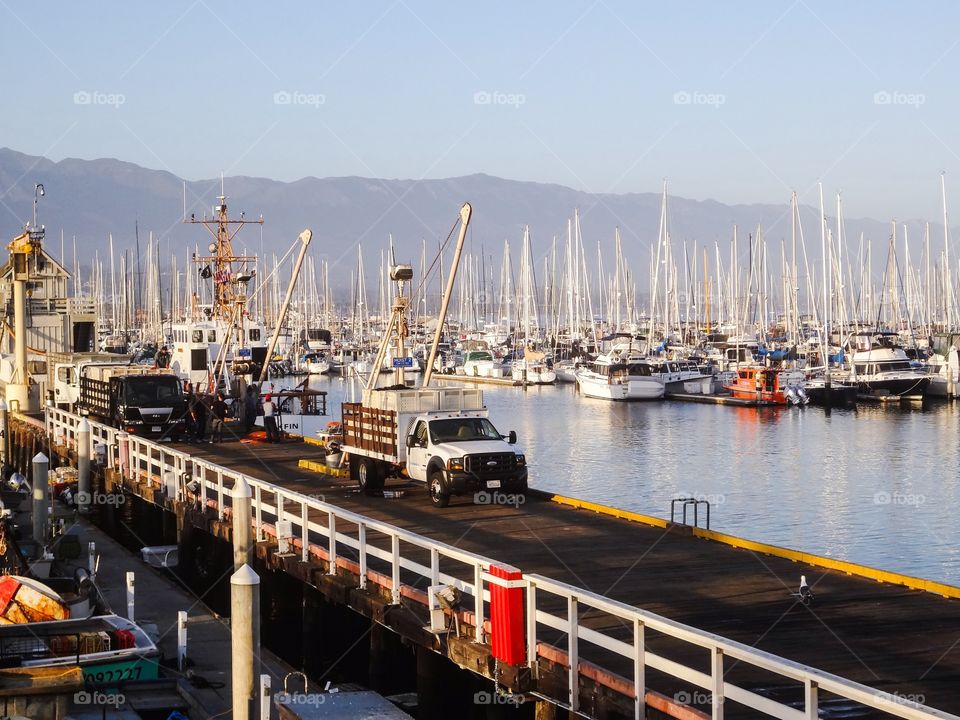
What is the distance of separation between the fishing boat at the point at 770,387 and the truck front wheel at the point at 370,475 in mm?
59511

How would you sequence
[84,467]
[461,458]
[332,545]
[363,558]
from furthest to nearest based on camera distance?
[84,467], [461,458], [332,545], [363,558]

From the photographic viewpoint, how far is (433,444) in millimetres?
26969

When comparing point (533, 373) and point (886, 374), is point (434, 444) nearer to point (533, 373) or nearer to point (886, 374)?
point (886, 374)

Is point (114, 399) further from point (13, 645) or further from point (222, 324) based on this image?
point (13, 645)

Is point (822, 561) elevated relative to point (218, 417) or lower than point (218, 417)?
lower

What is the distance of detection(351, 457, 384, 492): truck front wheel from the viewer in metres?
28.4

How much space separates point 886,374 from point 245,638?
80646 mm

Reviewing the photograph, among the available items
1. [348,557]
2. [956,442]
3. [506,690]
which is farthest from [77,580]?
[956,442]

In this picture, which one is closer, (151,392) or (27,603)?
(27,603)

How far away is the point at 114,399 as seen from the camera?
43.6 metres
